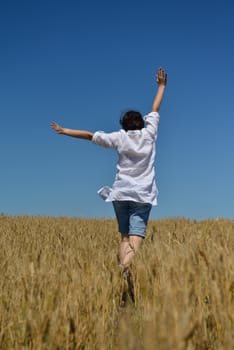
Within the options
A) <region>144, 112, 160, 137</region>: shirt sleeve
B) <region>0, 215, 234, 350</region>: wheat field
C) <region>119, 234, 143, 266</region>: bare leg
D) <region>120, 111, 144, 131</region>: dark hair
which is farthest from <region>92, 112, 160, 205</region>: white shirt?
<region>0, 215, 234, 350</region>: wheat field

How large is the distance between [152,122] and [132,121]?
8.4 inches

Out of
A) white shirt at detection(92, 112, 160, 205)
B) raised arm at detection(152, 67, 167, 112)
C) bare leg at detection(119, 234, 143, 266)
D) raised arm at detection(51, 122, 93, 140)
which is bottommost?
bare leg at detection(119, 234, 143, 266)

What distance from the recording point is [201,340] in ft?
5.83

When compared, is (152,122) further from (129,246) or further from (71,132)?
(129,246)

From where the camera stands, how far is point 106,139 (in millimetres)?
4445

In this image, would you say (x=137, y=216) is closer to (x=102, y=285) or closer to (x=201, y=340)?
(x=102, y=285)

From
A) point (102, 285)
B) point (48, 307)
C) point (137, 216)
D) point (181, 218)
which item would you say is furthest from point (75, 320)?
point (181, 218)

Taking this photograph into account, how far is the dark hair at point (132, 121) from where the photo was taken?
15.3ft

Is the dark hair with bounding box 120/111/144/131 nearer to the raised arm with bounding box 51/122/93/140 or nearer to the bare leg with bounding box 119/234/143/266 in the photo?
the raised arm with bounding box 51/122/93/140

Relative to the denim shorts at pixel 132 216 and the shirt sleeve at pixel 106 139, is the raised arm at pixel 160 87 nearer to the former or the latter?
the shirt sleeve at pixel 106 139

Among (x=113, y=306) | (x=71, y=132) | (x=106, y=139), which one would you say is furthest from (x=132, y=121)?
(x=113, y=306)

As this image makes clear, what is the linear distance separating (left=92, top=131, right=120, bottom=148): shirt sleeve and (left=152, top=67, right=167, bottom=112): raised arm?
55cm

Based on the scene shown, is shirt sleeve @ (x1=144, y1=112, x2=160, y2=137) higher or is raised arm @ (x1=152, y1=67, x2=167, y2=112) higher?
raised arm @ (x1=152, y1=67, x2=167, y2=112)

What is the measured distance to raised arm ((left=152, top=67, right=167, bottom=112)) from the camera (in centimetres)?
477
